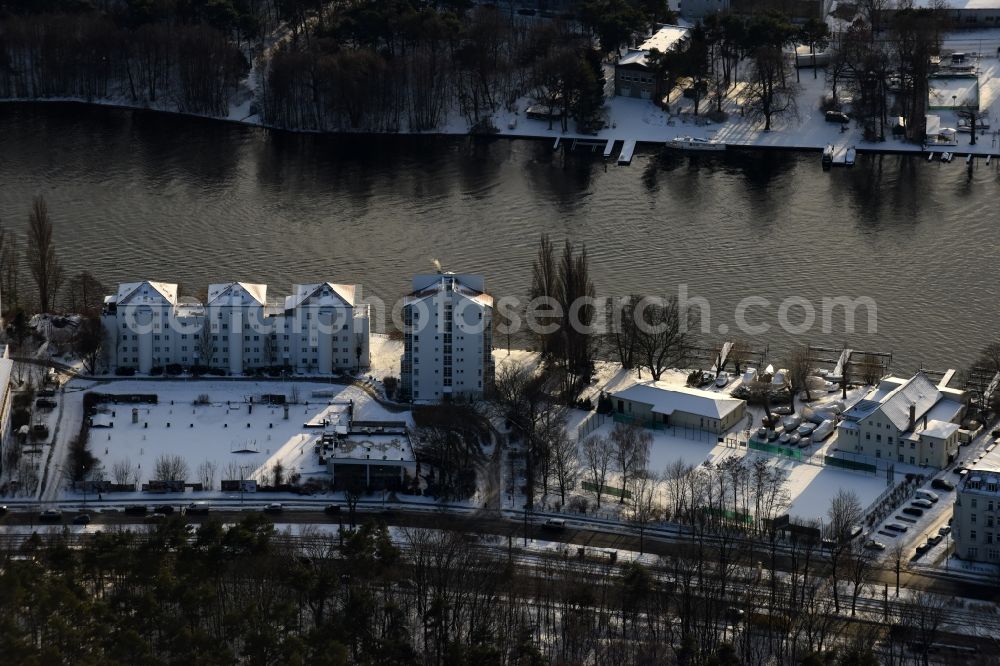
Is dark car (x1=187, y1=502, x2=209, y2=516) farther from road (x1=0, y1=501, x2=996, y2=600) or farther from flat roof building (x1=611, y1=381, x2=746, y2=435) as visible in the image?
flat roof building (x1=611, y1=381, x2=746, y2=435)

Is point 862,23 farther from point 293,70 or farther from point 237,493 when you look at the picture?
point 237,493

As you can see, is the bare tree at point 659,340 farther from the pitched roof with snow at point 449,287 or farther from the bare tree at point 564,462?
the bare tree at point 564,462

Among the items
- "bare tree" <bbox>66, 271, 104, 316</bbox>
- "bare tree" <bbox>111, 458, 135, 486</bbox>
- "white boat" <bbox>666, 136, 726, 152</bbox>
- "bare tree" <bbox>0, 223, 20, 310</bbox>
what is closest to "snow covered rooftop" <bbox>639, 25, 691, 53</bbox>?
"white boat" <bbox>666, 136, 726, 152</bbox>

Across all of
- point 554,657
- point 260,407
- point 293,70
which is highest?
point 293,70

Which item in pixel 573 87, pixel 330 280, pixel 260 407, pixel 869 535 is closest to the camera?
pixel 869 535

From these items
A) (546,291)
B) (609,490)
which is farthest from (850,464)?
(546,291)

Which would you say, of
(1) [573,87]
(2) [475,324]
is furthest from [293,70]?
(2) [475,324]

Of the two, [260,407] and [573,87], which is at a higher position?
[573,87]
